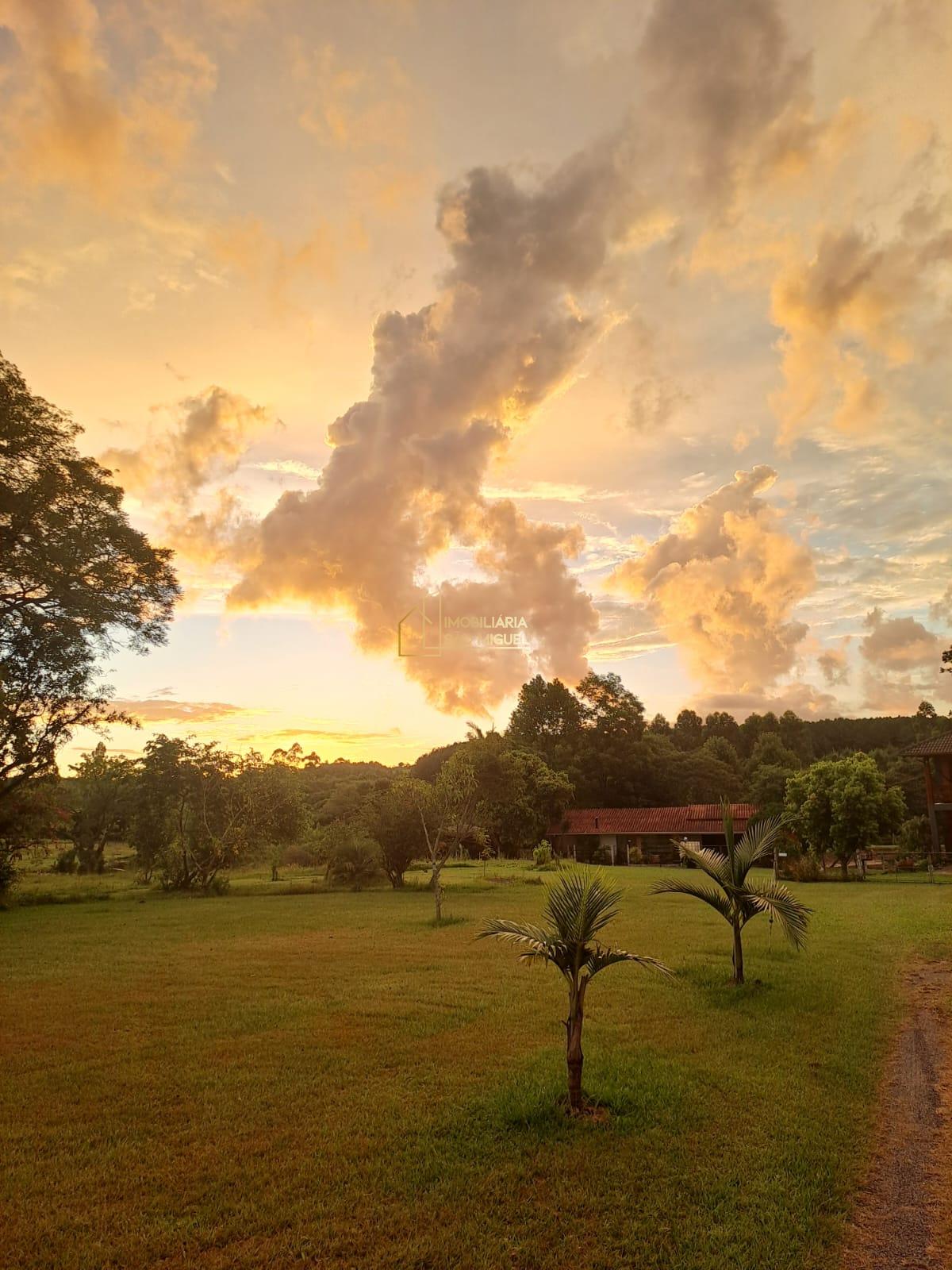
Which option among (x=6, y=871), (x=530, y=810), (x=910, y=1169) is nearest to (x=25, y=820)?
(x=6, y=871)

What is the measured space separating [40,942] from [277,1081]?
14489 millimetres

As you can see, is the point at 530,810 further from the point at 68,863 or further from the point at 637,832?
the point at 68,863

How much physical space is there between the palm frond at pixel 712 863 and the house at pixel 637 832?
39435 millimetres

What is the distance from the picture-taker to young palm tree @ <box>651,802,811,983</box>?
39.6 feet

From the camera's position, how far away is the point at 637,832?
54.7 m

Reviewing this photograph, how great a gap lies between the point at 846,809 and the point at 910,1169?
3174 cm

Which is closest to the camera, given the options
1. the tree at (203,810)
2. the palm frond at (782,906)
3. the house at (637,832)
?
the palm frond at (782,906)

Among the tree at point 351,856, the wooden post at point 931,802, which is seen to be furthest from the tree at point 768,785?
the tree at point 351,856

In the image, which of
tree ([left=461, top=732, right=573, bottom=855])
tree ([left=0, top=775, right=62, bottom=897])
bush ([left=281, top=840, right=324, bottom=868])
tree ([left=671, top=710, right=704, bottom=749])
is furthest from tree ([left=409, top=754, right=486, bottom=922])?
tree ([left=671, top=710, right=704, bottom=749])

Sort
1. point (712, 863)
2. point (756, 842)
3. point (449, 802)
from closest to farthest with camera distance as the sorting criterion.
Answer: point (712, 863), point (756, 842), point (449, 802)

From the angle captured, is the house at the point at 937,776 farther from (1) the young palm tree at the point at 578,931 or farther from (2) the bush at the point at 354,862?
(1) the young palm tree at the point at 578,931

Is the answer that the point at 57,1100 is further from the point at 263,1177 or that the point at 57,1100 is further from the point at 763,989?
the point at 763,989

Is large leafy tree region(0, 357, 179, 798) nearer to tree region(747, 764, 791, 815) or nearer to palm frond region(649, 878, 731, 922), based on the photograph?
palm frond region(649, 878, 731, 922)

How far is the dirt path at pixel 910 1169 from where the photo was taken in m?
5.23
